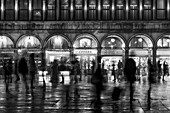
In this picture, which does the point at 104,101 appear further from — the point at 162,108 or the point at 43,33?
the point at 43,33

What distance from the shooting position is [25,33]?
4519 cm

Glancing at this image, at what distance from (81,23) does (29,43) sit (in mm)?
6059

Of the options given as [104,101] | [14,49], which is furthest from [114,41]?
[104,101]

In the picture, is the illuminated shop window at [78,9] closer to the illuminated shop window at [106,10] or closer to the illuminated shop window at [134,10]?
the illuminated shop window at [106,10]

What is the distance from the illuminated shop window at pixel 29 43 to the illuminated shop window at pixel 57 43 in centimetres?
107

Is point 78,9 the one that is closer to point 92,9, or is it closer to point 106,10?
point 92,9

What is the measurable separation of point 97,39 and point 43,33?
5.75 m

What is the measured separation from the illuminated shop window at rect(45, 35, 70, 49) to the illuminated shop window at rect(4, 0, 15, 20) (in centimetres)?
465

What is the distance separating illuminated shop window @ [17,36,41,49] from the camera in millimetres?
45659

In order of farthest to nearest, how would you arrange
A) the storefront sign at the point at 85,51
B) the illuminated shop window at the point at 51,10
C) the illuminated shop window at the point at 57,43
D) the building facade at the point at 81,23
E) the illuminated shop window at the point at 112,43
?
the illuminated shop window at the point at 112,43, the storefront sign at the point at 85,51, the illuminated shop window at the point at 57,43, the illuminated shop window at the point at 51,10, the building facade at the point at 81,23

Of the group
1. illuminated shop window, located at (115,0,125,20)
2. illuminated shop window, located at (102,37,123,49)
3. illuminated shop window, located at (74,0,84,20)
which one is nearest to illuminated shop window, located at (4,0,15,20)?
illuminated shop window, located at (74,0,84,20)

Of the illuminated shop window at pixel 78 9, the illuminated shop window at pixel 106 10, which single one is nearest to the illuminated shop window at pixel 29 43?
the illuminated shop window at pixel 78 9

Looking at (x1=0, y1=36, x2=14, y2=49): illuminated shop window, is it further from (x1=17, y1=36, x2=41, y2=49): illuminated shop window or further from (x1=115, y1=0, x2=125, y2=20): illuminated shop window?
(x1=115, y1=0, x2=125, y2=20): illuminated shop window

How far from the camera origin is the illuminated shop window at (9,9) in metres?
45.2
